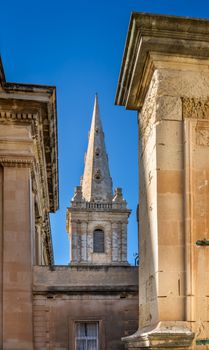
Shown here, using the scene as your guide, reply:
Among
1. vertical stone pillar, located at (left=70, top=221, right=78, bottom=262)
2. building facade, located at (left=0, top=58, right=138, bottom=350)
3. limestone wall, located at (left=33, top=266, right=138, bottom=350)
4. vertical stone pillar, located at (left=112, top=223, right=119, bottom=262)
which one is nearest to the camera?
building facade, located at (left=0, top=58, right=138, bottom=350)

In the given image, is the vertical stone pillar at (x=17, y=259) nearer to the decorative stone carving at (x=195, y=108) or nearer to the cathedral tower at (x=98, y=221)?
the decorative stone carving at (x=195, y=108)

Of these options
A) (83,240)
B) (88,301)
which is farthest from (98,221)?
(88,301)

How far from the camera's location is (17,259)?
16.8m

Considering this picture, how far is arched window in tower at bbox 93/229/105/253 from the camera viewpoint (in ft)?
194

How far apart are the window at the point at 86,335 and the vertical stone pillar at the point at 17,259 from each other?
2095mm

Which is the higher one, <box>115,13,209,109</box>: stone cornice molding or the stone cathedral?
<box>115,13,209,109</box>: stone cornice molding

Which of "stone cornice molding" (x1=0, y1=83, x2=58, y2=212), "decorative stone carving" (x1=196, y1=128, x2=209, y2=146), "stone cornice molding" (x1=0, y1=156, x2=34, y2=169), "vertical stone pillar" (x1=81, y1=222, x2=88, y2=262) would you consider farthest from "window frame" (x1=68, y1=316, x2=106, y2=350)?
"vertical stone pillar" (x1=81, y1=222, x2=88, y2=262)

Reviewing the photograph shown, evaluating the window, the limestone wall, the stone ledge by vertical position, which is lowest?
the window

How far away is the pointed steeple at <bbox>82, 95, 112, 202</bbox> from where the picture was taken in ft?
198

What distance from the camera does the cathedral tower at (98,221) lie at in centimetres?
5831

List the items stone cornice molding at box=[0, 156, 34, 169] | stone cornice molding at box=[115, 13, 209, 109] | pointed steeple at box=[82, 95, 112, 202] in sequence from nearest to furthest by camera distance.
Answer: stone cornice molding at box=[115, 13, 209, 109] → stone cornice molding at box=[0, 156, 34, 169] → pointed steeple at box=[82, 95, 112, 202]

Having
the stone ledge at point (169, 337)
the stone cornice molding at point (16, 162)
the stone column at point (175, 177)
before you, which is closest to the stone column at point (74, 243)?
the stone cornice molding at point (16, 162)

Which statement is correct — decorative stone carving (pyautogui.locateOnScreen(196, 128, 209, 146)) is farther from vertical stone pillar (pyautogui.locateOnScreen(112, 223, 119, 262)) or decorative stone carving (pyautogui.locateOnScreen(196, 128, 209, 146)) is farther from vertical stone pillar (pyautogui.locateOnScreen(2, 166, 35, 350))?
vertical stone pillar (pyautogui.locateOnScreen(112, 223, 119, 262))

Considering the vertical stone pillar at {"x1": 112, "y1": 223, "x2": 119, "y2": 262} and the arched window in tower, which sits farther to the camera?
the arched window in tower
